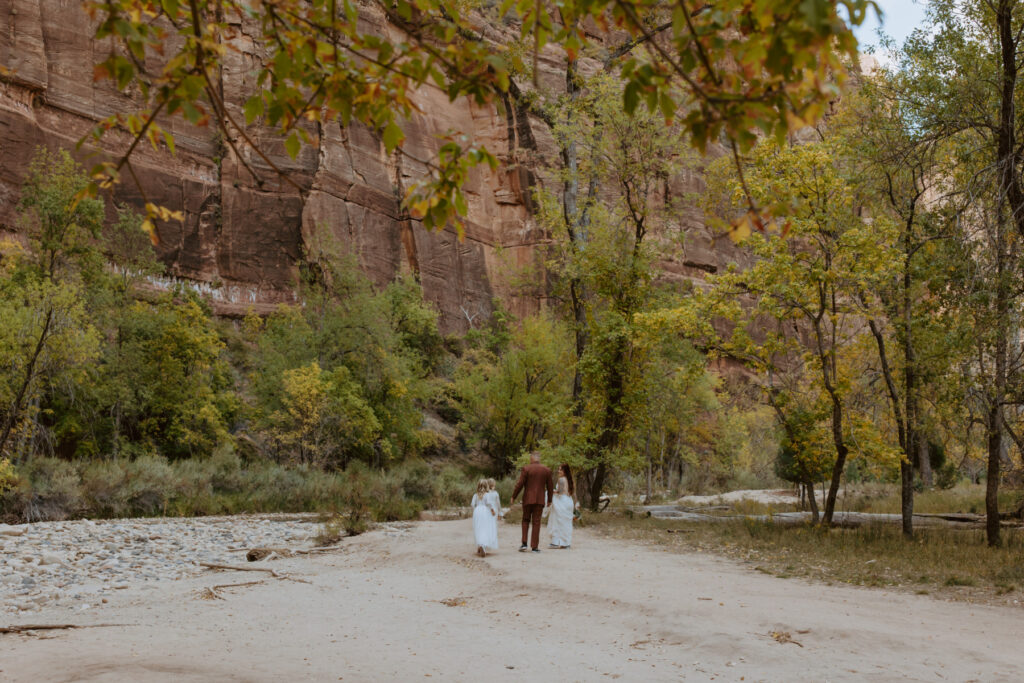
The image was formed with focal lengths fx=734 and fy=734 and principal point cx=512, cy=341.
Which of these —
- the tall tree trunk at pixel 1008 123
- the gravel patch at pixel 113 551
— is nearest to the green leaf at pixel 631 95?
the gravel patch at pixel 113 551

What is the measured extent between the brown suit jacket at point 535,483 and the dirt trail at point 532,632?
1911mm

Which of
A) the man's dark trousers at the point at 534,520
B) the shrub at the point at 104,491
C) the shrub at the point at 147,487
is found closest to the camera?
the man's dark trousers at the point at 534,520

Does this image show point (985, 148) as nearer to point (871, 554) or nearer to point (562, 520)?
point (871, 554)

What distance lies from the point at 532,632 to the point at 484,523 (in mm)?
5301

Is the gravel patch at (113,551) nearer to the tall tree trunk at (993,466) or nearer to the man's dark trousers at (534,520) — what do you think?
the man's dark trousers at (534,520)

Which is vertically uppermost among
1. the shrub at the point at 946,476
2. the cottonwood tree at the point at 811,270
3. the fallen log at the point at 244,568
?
the cottonwood tree at the point at 811,270

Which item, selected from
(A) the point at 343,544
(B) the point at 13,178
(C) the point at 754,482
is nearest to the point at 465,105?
(B) the point at 13,178

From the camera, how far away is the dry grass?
9.05 m

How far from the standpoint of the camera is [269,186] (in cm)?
4538

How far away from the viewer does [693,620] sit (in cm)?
673

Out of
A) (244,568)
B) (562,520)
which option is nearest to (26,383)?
(244,568)

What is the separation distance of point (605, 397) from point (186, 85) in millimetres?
Answer: 16803

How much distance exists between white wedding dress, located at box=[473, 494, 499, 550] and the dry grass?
3337 millimetres

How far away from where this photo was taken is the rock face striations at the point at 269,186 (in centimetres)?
3756
